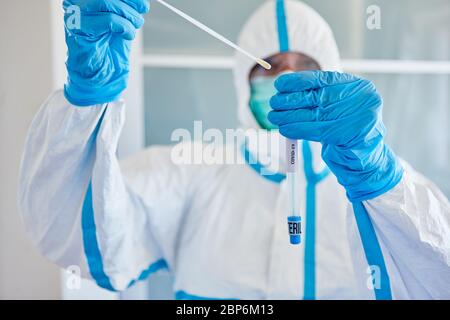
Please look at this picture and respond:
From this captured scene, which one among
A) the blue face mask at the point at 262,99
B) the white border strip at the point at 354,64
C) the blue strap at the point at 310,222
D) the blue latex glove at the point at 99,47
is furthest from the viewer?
the white border strip at the point at 354,64

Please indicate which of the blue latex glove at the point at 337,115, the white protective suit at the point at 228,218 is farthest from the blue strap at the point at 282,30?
the blue latex glove at the point at 337,115

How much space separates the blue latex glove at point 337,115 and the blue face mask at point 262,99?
0.34 m

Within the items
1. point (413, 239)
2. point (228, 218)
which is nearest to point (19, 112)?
point (228, 218)

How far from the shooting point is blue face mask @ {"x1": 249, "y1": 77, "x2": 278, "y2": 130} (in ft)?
3.91

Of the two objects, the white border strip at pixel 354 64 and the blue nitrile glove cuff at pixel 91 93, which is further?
the white border strip at pixel 354 64

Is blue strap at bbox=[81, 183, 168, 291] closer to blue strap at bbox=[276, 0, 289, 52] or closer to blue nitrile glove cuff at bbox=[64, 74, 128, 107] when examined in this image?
blue nitrile glove cuff at bbox=[64, 74, 128, 107]

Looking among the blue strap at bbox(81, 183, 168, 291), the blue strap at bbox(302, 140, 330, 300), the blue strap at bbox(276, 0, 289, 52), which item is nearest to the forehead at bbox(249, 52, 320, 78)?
the blue strap at bbox(276, 0, 289, 52)

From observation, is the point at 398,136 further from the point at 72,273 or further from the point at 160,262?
the point at 72,273

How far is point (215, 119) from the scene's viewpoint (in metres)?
1.51

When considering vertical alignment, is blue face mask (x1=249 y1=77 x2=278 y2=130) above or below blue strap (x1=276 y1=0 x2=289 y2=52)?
below

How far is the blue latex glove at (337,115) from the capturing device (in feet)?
2.70

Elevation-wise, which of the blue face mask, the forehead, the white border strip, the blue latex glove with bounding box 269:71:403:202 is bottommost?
the blue latex glove with bounding box 269:71:403:202

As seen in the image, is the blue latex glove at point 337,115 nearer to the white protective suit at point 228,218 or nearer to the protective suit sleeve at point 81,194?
the white protective suit at point 228,218
